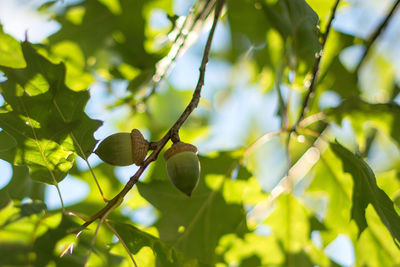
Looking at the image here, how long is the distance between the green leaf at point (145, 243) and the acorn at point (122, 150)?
10.0 inches

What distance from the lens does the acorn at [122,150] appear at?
1.44m

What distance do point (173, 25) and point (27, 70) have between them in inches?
27.7

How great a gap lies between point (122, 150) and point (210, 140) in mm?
1332

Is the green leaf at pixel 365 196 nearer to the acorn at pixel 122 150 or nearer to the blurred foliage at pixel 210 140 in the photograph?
the blurred foliage at pixel 210 140

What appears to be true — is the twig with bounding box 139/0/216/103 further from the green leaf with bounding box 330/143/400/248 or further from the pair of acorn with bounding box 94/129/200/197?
the green leaf with bounding box 330/143/400/248

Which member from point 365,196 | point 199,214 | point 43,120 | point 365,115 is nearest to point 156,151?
point 43,120

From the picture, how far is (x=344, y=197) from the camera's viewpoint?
205 centimetres

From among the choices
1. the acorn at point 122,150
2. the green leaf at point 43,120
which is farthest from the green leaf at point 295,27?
the green leaf at point 43,120

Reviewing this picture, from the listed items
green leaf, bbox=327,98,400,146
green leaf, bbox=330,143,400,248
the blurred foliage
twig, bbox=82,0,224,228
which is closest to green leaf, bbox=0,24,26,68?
the blurred foliage

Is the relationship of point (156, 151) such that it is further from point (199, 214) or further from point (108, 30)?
point (108, 30)

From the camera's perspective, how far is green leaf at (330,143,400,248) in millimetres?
1467

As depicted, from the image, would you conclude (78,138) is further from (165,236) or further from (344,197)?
(344,197)

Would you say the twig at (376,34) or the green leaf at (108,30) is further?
the green leaf at (108,30)

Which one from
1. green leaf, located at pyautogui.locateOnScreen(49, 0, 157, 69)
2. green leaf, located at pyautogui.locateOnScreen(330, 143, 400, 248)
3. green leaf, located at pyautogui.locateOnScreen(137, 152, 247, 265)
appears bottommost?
green leaf, located at pyautogui.locateOnScreen(137, 152, 247, 265)
